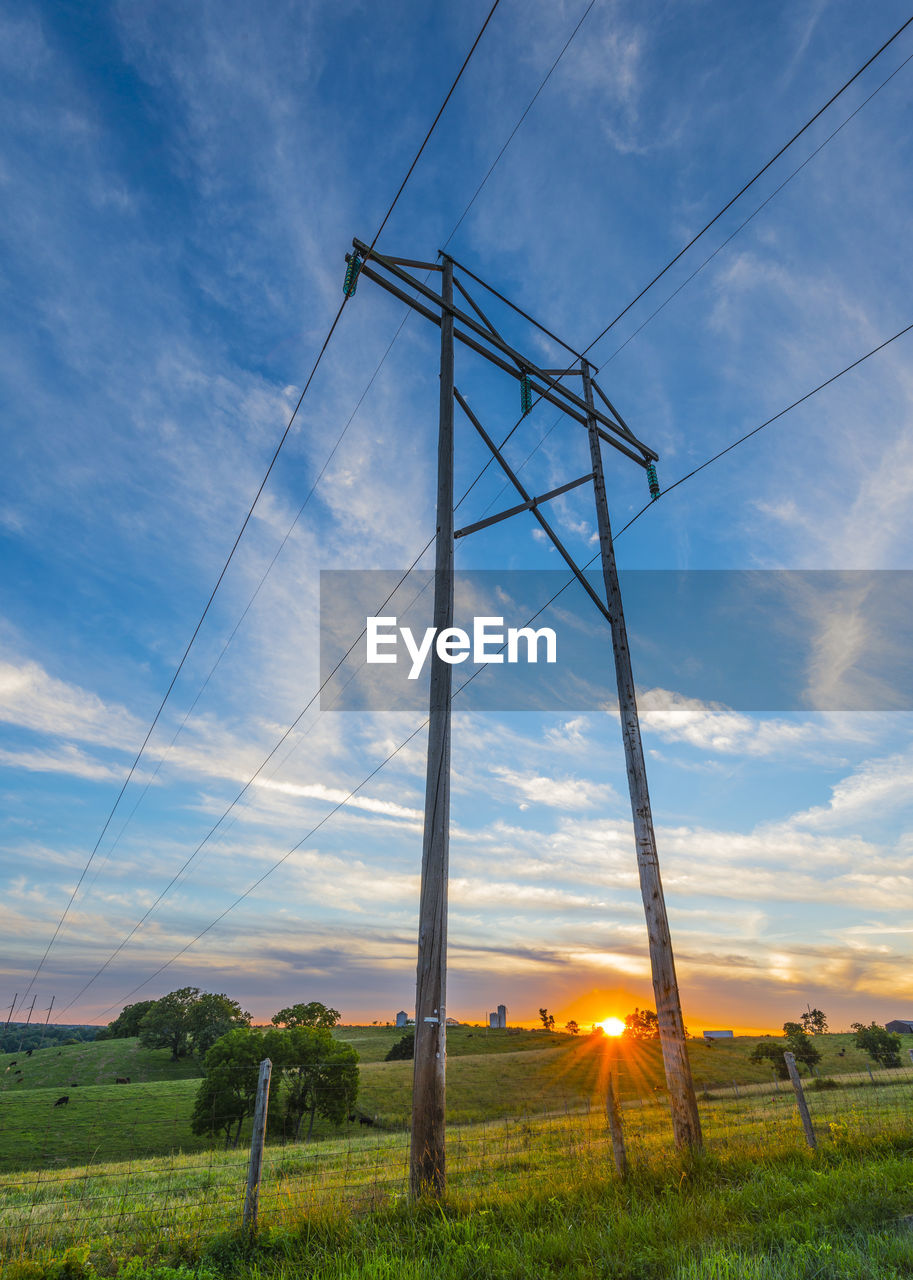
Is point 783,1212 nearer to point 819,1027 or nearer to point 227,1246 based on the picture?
point 227,1246

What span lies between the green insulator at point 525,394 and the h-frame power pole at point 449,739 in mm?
21

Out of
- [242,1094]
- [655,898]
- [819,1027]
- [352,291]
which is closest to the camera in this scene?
[655,898]

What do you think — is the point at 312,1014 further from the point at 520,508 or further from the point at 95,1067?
the point at 520,508

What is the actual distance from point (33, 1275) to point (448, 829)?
17.6 ft

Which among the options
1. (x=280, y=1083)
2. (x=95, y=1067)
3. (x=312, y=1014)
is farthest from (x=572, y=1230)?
(x=95, y=1067)

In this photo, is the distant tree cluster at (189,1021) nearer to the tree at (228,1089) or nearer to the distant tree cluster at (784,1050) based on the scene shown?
the tree at (228,1089)

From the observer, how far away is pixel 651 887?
877 cm

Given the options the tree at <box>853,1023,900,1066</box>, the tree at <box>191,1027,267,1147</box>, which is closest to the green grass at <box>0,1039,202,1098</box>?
the tree at <box>191,1027,267,1147</box>

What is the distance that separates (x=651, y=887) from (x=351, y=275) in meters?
9.90

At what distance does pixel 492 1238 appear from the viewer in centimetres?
570

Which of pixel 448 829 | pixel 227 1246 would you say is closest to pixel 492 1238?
pixel 227 1246

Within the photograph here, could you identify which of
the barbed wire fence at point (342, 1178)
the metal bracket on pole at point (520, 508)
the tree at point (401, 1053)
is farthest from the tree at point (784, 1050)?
the metal bracket on pole at point (520, 508)

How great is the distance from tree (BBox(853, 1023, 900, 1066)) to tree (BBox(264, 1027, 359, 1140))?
5790 centimetres

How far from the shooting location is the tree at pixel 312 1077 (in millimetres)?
52469
